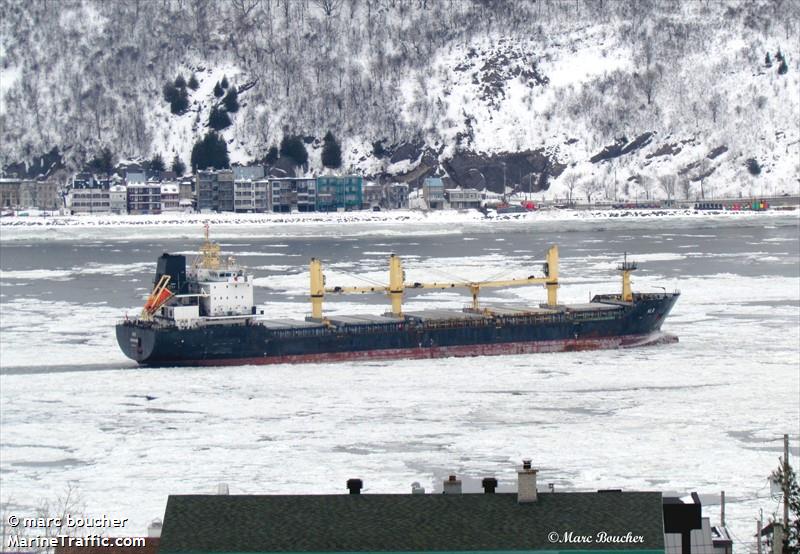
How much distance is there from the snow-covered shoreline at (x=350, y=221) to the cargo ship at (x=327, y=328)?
8682cm

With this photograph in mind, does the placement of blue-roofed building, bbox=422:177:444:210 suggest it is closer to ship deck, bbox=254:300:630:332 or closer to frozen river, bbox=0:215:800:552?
frozen river, bbox=0:215:800:552

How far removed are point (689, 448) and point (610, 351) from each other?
2770cm

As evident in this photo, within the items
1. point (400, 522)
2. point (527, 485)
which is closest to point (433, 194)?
point (527, 485)

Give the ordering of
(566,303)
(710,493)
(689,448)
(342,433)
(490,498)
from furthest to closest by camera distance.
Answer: (566,303)
(342,433)
(689,448)
(710,493)
(490,498)

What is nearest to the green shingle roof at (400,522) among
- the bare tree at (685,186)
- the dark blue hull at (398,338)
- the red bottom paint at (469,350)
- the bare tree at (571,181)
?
the dark blue hull at (398,338)

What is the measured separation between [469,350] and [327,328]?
5.82 meters

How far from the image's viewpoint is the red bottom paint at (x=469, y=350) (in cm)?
6209

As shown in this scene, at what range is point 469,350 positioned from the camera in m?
64.4

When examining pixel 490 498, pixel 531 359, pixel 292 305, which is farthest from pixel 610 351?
pixel 490 498

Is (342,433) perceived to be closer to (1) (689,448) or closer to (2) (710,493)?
(1) (689,448)

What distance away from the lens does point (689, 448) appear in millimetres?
37812

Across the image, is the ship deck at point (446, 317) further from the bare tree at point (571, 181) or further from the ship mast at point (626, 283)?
the bare tree at point (571, 181)

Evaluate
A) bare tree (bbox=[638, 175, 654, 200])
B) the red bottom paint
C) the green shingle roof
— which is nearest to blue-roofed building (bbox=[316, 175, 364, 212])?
bare tree (bbox=[638, 175, 654, 200])

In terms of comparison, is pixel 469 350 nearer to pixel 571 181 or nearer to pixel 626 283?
pixel 626 283
